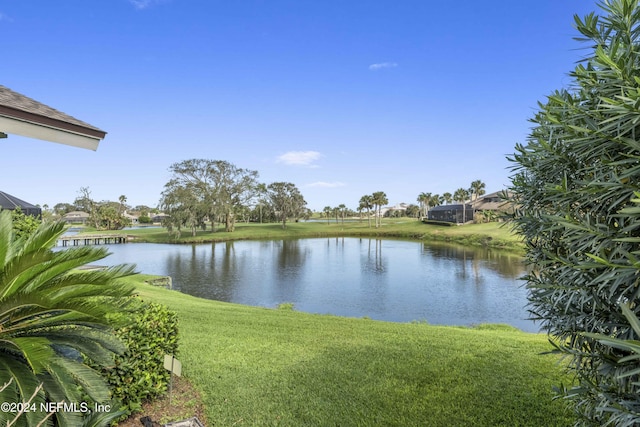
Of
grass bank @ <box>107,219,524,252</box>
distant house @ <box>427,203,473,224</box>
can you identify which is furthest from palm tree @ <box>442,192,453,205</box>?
grass bank @ <box>107,219,524,252</box>

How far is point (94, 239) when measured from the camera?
148ft

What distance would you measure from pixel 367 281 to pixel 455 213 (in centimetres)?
4460

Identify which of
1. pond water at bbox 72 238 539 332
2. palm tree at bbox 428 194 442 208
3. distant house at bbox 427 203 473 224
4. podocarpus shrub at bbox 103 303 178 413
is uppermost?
palm tree at bbox 428 194 442 208

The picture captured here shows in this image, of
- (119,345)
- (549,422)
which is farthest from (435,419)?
(119,345)

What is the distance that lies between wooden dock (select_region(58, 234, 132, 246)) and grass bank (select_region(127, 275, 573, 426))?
148ft

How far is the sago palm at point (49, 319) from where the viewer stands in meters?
2.50

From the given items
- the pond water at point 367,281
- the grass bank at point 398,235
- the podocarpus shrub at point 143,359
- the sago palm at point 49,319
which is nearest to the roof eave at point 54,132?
the sago palm at point 49,319

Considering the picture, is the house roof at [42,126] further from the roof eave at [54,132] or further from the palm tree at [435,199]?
the palm tree at [435,199]

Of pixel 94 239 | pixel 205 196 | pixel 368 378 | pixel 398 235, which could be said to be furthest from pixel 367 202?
pixel 368 378

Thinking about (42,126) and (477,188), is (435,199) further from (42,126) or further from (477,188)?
(42,126)

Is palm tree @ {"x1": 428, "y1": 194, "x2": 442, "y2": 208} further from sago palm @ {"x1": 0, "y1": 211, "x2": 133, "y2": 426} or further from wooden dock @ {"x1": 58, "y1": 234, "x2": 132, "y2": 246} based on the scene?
sago palm @ {"x1": 0, "y1": 211, "x2": 133, "y2": 426}

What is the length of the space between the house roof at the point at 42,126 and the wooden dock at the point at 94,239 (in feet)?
151

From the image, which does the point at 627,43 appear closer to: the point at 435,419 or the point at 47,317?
the point at 435,419

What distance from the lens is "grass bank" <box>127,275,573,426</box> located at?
3.80m
